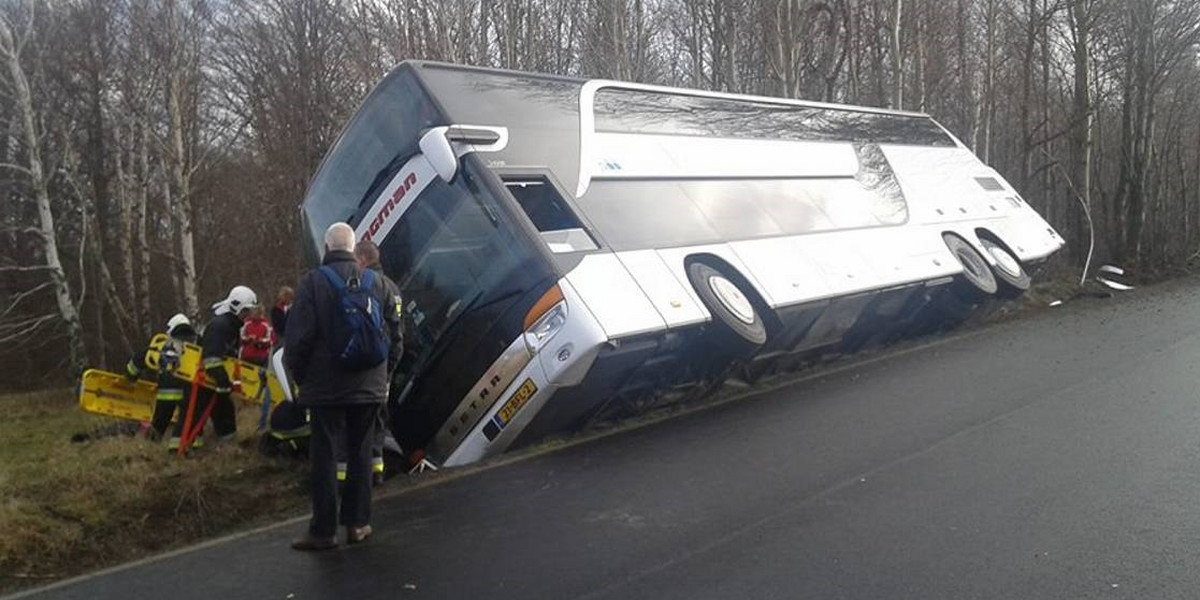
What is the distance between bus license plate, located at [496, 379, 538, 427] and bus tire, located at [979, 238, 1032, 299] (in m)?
8.03

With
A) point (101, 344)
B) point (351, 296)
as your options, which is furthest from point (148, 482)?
point (101, 344)

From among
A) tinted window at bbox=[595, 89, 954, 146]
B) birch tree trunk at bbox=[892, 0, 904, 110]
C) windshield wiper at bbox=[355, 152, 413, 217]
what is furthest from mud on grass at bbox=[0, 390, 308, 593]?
birch tree trunk at bbox=[892, 0, 904, 110]

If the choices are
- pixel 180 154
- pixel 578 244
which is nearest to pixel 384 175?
pixel 578 244

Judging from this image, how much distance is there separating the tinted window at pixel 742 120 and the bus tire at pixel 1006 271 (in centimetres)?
187

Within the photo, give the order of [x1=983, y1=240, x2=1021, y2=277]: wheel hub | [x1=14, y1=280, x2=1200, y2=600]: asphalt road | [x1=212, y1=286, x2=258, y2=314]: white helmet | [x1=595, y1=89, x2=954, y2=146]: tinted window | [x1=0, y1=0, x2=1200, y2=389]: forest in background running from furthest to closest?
[x1=0, y1=0, x2=1200, y2=389]: forest in background, [x1=983, y1=240, x2=1021, y2=277]: wheel hub, [x1=595, y1=89, x2=954, y2=146]: tinted window, [x1=212, y1=286, x2=258, y2=314]: white helmet, [x1=14, y1=280, x2=1200, y2=600]: asphalt road

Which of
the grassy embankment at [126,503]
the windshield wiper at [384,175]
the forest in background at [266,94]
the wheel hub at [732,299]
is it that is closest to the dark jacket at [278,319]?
the grassy embankment at [126,503]

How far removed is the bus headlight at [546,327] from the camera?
691cm

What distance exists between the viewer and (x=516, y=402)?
278 inches

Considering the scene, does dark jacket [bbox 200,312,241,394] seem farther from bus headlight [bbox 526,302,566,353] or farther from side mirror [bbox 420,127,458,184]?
bus headlight [bbox 526,302,566,353]

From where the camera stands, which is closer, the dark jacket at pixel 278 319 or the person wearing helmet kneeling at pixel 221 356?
the person wearing helmet kneeling at pixel 221 356

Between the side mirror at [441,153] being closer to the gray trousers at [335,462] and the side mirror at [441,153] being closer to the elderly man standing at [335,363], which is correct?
the elderly man standing at [335,363]

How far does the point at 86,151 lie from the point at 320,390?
25.5 m

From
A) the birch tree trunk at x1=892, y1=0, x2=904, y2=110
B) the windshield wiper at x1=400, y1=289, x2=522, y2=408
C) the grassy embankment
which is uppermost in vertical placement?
the birch tree trunk at x1=892, y1=0, x2=904, y2=110

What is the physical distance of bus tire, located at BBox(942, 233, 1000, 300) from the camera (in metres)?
12.2
